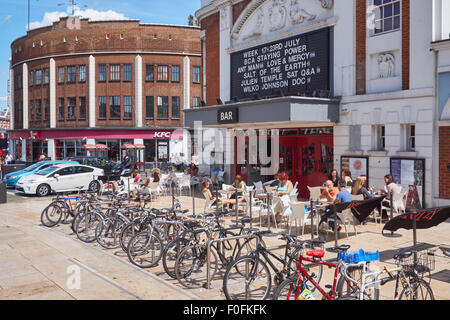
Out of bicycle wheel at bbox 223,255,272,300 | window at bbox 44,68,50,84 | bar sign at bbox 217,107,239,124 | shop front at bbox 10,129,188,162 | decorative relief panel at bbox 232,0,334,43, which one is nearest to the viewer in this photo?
bicycle wheel at bbox 223,255,272,300

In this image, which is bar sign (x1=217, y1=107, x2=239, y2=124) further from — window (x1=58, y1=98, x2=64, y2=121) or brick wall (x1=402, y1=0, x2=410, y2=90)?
window (x1=58, y1=98, x2=64, y2=121)

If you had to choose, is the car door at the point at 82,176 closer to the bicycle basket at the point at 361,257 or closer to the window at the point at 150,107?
the bicycle basket at the point at 361,257

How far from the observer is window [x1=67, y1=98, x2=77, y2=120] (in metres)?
47.8

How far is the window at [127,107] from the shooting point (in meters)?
46.8

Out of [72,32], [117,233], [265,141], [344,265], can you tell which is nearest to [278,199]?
[117,233]

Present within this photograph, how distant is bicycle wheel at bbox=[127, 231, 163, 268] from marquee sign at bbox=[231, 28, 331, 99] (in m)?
10.5

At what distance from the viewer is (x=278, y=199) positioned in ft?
39.8

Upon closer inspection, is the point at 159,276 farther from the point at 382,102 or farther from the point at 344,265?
the point at 382,102

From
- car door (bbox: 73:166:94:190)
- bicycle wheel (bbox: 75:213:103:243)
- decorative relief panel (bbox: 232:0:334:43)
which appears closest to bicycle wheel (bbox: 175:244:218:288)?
bicycle wheel (bbox: 75:213:103:243)

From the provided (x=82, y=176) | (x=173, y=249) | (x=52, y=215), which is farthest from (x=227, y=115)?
(x=173, y=249)

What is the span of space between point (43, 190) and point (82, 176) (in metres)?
2.00

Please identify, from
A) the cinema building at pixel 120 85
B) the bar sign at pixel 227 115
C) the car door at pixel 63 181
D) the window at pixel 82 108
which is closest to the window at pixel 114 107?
the cinema building at pixel 120 85

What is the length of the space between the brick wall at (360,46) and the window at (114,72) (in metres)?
34.9
